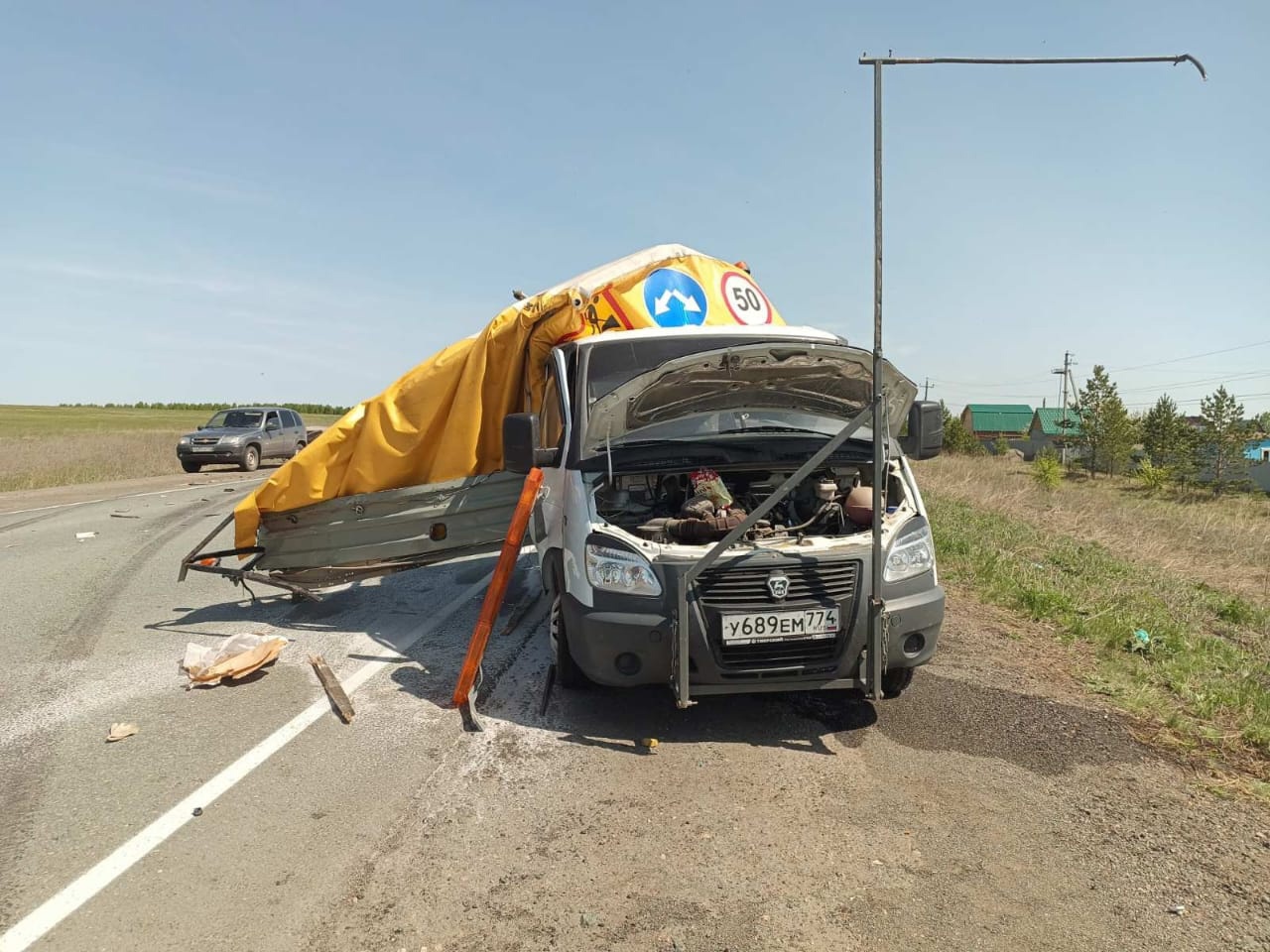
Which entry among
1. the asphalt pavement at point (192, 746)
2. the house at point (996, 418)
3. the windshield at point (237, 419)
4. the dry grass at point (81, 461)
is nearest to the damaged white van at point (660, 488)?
the asphalt pavement at point (192, 746)

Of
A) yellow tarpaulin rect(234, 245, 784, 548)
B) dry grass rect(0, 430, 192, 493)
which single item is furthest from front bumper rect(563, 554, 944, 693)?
dry grass rect(0, 430, 192, 493)

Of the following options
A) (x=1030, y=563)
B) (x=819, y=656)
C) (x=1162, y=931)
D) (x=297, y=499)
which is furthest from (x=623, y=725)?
(x=1030, y=563)

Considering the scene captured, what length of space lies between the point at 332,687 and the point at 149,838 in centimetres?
174

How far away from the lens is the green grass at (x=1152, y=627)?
14.6 ft

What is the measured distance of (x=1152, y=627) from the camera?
6645 mm

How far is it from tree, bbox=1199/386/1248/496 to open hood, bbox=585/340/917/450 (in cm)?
4343

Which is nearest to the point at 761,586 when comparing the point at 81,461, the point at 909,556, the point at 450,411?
the point at 909,556

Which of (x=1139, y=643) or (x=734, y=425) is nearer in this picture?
(x=734, y=425)

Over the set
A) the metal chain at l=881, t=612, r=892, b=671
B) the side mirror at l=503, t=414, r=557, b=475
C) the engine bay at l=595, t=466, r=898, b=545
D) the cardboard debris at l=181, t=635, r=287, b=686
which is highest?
the side mirror at l=503, t=414, r=557, b=475

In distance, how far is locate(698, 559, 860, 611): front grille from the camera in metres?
4.02

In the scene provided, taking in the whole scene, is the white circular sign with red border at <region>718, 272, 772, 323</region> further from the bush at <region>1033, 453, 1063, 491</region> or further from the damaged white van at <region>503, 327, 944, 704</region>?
the bush at <region>1033, 453, 1063, 491</region>

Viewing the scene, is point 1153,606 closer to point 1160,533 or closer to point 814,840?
point 814,840

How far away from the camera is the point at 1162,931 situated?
2617 mm

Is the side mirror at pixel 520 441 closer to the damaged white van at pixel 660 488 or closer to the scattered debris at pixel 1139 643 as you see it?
the damaged white van at pixel 660 488
